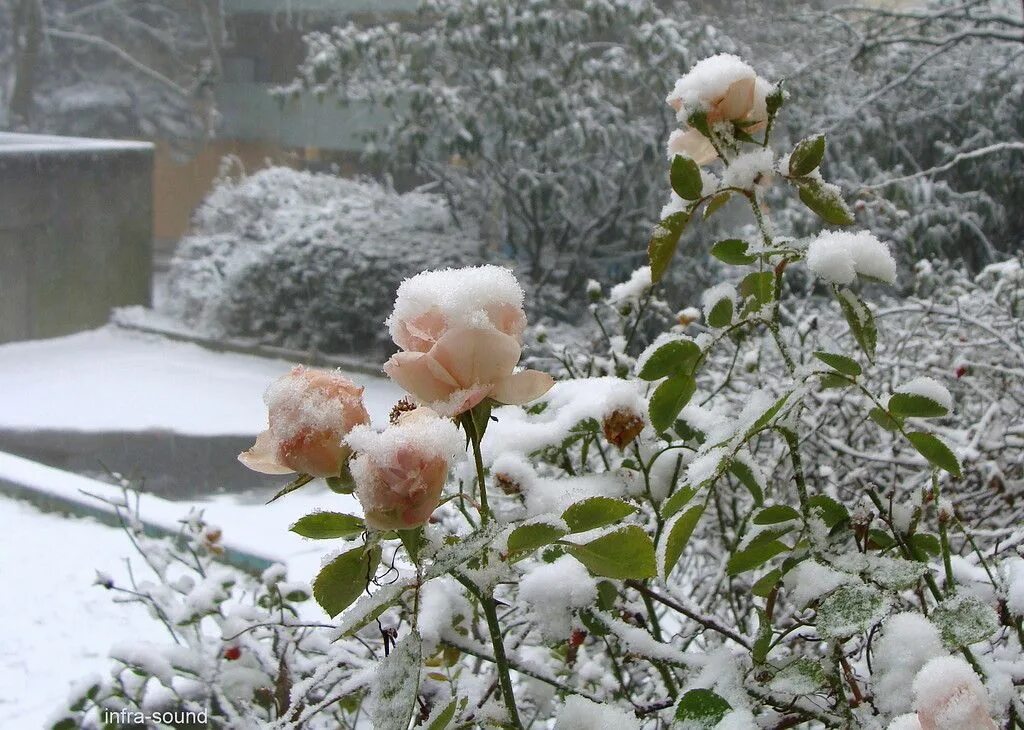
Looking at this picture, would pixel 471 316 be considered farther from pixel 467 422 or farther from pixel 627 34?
pixel 627 34

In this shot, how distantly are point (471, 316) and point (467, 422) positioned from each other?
0.05 metres

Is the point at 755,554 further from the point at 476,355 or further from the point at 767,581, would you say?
the point at 476,355

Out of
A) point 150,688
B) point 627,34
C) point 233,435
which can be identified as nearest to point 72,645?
point 150,688

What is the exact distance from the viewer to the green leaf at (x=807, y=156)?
1.56ft

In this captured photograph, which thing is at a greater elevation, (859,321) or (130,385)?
(859,321)

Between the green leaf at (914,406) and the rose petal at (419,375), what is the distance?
0.75 feet

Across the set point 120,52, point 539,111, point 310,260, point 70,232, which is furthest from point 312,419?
point 120,52

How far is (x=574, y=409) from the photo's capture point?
605mm

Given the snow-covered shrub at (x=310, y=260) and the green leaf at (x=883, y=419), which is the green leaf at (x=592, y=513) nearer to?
the green leaf at (x=883, y=419)

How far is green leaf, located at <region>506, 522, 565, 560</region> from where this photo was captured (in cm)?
34

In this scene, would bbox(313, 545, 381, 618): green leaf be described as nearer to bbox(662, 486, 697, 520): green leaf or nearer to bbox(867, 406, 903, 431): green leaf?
bbox(662, 486, 697, 520): green leaf

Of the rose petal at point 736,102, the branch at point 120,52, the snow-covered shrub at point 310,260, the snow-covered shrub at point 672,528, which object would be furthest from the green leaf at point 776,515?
the branch at point 120,52

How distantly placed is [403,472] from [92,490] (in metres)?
2.03

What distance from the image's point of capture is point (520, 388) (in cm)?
36
